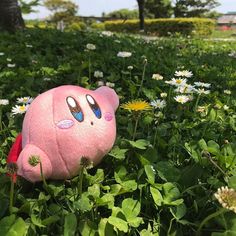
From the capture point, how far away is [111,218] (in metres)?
1.51

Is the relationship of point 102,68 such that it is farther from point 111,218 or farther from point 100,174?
point 111,218

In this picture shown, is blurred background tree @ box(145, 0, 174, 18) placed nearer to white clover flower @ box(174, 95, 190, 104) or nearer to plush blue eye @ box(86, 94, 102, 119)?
white clover flower @ box(174, 95, 190, 104)

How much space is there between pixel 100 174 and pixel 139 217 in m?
0.28

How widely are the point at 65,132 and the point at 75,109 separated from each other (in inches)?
4.4

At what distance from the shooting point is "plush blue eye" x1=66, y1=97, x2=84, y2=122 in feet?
5.48

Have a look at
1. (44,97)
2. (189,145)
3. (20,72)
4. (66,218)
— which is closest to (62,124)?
(44,97)

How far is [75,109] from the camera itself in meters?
1.69

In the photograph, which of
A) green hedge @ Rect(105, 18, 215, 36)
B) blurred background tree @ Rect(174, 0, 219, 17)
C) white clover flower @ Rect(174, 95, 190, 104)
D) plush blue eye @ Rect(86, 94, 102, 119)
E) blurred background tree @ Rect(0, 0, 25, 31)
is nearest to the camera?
plush blue eye @ Rect(86, 94, 102, 119)

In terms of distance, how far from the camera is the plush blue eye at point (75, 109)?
1670 mm

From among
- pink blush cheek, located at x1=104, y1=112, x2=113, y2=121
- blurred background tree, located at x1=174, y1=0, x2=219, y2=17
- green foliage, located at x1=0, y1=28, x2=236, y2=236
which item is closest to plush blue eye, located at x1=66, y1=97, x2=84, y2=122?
pink blush cheek, located at x1=104, y1=112, x2=113, y2=121

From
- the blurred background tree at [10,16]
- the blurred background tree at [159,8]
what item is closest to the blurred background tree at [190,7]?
the blurred background tree at [159,8]

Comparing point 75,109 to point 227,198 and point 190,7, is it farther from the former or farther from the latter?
point 190,7

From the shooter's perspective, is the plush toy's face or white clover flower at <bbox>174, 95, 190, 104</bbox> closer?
the plush toy's face

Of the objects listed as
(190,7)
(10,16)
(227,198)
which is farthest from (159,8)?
(227,198)
